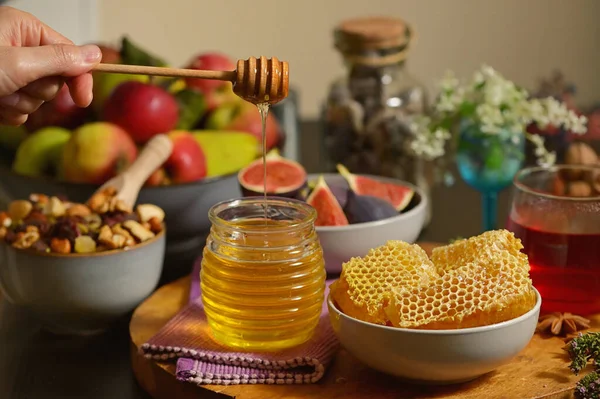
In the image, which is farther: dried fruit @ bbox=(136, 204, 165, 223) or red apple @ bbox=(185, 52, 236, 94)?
red apple @ bbox=(185, 52, 236, 94)

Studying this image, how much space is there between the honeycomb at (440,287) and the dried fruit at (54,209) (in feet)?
1.70

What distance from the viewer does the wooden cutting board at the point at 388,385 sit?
1094 millimetres

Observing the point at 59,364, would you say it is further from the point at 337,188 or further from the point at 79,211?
the point at 337,188

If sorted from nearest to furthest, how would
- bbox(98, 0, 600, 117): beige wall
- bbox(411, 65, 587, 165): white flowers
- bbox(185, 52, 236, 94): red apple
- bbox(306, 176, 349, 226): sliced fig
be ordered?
bbox(306, 176, 349, 226): sliced fig → bbox(411, 65, 587, 165): white flowers → bbox(185, 52, 236, 94): red apple → bbox(98, 0, 600, 117): beige wall

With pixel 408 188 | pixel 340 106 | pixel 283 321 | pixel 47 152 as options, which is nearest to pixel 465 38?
pixel 340 106

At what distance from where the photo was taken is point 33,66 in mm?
1112

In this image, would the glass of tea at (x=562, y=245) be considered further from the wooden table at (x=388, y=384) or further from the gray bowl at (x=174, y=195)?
the gray bowl at (x=174, y=195)

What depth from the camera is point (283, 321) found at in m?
1.20

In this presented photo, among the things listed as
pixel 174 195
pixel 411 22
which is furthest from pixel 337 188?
pixel 411 22

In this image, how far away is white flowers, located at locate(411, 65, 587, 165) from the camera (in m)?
1.66

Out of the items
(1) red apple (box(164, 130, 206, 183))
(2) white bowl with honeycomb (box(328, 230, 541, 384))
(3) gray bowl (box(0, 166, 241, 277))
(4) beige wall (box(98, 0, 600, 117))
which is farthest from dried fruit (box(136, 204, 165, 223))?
(4) beige wall (box(98, 0, 600, 117))

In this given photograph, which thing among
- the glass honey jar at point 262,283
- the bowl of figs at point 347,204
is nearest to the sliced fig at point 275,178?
the bowl of figs at point 347,204

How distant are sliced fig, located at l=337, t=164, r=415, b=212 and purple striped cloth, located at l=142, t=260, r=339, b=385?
39cm

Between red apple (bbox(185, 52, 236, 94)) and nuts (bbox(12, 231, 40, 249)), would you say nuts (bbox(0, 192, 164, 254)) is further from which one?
red apple (bbox(185, 52, 236, 94))
